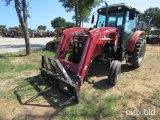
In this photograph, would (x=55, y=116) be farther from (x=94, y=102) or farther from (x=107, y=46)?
(x=107, y=46)

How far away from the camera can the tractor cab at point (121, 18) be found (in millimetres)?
6043

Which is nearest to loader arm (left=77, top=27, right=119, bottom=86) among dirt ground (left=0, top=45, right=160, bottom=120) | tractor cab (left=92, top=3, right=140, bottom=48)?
dirt ground (left=0, top=45, right=160, bottom=120)

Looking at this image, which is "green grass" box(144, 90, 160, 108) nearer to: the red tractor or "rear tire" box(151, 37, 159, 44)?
the red tractor

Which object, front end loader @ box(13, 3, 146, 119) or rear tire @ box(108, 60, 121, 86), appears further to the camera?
rear tire @ box(108, 60, 121, 86)

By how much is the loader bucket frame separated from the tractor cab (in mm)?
543

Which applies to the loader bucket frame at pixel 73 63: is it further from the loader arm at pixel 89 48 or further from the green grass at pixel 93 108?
the green grass at pixel 93 108

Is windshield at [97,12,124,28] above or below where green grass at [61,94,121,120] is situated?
above

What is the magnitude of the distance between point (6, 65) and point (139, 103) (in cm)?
561

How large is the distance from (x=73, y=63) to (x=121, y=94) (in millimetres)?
1466

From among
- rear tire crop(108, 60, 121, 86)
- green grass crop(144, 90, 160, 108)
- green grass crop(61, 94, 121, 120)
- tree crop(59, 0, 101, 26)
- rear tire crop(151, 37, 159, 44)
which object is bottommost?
green grass crop(61, 94, 121, 120)

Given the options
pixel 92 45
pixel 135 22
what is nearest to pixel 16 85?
pixel 92 45

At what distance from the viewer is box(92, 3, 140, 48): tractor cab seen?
6043 mm

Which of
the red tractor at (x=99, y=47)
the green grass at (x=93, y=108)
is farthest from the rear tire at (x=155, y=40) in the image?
the green grass at (x=93, y=108)

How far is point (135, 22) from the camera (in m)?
7.01
